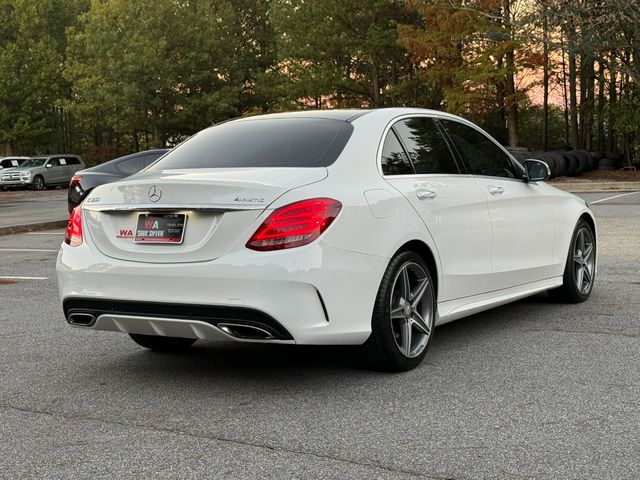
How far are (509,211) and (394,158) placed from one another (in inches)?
56.6

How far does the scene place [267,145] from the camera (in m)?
5.48

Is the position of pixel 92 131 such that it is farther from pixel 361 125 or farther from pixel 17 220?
pixel 361 125

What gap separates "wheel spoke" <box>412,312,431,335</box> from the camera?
17.6ft

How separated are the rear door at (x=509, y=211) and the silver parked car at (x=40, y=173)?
38.9m

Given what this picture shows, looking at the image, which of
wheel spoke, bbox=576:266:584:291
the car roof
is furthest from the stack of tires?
the car roof

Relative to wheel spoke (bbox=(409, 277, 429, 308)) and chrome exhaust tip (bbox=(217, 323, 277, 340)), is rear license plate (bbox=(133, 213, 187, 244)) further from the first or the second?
wheel spoke (bbox=(409, 277, 429, 308))

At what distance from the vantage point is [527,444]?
3861 mm

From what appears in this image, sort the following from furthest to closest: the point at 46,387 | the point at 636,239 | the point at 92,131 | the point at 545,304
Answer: the point at 92,131
the point at 636,239
the point at 545,304
the point at 46,387

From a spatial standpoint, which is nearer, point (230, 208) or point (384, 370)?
point (230, 208)

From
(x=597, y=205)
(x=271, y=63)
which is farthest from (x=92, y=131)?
(x=597, y=205)

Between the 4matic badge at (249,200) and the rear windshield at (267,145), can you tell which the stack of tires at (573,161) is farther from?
the 4matic badge at (249,200)

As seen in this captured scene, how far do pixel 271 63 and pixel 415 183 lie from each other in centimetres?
5681

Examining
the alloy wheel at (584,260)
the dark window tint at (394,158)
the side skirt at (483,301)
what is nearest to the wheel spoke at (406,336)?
the side skirt at (483,301)

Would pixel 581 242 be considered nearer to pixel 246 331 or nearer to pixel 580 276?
pixel 580 276
